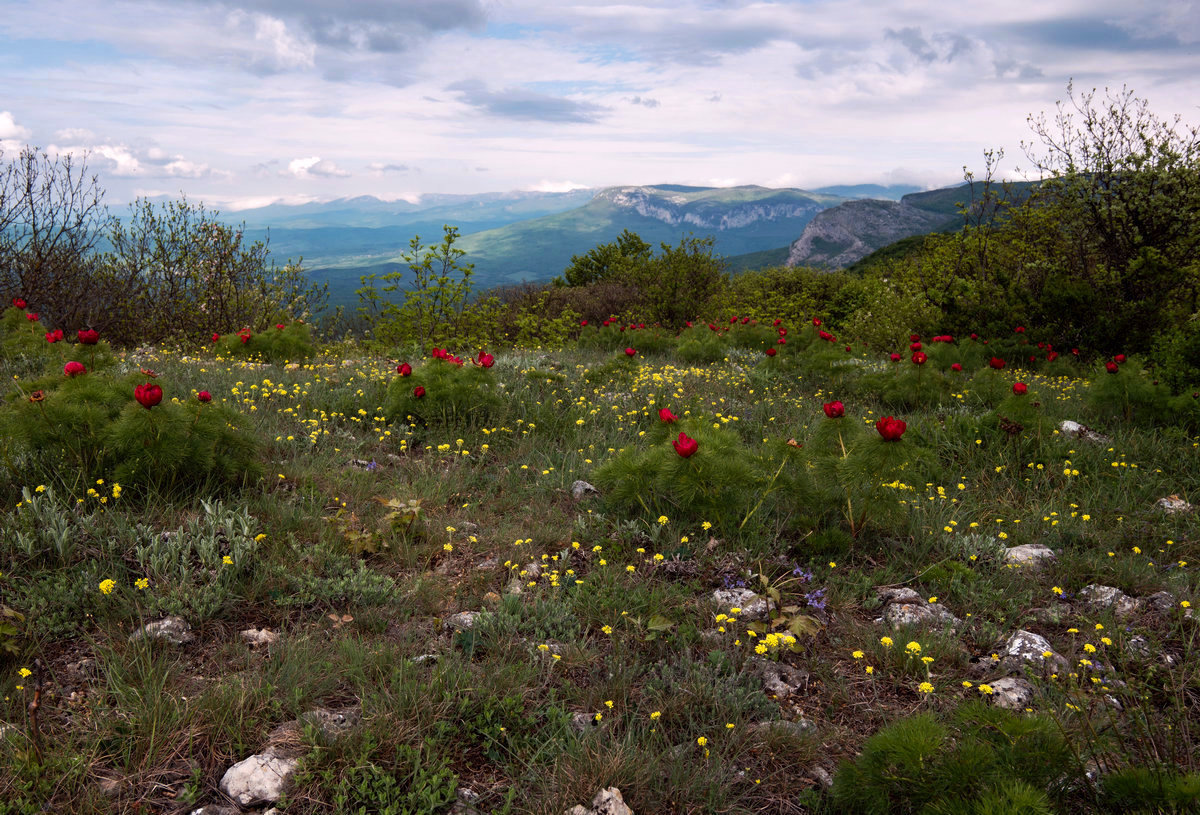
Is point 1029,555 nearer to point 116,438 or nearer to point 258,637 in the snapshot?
point 258,637

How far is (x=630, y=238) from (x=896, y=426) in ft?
166

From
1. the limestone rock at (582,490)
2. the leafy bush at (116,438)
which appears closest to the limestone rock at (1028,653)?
the limestone rock at (582,490)

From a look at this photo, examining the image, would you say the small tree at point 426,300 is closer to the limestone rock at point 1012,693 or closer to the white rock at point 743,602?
the white rock at point 743,602

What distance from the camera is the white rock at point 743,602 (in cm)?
322

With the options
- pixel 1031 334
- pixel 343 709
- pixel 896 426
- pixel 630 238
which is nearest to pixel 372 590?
pixel 343 709

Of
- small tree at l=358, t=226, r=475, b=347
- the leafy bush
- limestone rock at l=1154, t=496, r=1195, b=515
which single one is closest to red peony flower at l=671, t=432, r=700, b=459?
the leafy bush

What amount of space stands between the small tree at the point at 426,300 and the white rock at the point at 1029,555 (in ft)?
33.7

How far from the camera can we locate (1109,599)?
11.4ft

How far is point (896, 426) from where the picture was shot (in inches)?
139

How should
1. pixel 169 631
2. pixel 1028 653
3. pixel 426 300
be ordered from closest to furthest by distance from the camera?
pixel 169 631, pixel 1028 653, pixel 426 300

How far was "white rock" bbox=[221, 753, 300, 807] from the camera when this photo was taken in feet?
6.88

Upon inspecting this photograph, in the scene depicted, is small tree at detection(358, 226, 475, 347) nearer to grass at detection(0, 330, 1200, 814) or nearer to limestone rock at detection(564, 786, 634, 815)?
grass at detection(0, 330, 1200, 814)

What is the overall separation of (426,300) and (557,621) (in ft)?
36.4

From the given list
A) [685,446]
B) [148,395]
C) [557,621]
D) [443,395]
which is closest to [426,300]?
[443,395]
